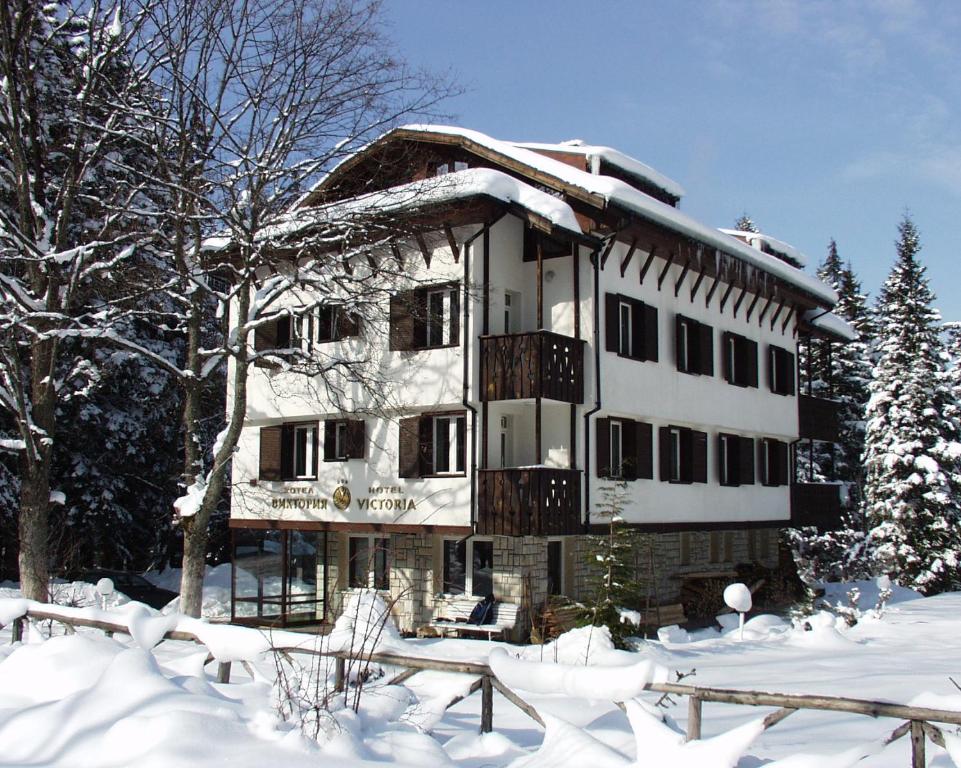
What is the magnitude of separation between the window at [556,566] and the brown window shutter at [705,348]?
605 cm

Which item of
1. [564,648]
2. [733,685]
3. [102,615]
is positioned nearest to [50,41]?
[102,615]

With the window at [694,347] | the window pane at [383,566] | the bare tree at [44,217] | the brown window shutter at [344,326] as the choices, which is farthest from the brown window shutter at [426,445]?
the window at [694,347]

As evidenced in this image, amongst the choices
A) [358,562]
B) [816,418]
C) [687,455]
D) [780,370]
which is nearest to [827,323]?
[816,418]

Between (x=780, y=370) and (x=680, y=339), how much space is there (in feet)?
19.8

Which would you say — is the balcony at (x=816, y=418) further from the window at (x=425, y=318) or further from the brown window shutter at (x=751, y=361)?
the window at (x=425, y=318)

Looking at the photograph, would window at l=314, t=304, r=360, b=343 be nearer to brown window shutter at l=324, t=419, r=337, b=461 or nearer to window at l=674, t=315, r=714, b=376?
brown window shutter at l=324, t=419, r=337, b=461

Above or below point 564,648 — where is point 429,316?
above

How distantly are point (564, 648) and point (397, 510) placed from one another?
25.8ft

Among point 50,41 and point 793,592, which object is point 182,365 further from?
point 793,592

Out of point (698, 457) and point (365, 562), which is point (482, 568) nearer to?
A: point (365, 562)

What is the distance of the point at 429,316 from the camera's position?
20078 millimetres

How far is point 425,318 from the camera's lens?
2061 cm

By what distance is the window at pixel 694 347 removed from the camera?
24567mm

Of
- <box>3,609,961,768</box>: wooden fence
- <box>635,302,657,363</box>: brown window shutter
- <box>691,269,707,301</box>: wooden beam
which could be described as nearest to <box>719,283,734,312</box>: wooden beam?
<box>691,269,707,301</box>: wooden beam
